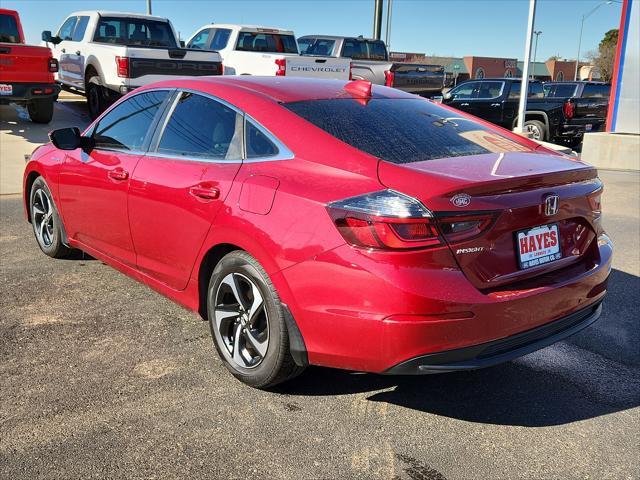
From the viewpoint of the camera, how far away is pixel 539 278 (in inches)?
119

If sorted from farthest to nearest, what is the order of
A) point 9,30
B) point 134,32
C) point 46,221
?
point 134,32 → point 9,30 → point 46,221

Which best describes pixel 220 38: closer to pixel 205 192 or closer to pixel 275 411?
pixel 205 192

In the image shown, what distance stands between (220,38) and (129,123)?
1201 centimetres

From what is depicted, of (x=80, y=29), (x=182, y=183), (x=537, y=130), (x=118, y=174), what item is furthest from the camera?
(x=537, y=130)

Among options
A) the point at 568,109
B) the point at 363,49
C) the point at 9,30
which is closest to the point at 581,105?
the point at 568,109

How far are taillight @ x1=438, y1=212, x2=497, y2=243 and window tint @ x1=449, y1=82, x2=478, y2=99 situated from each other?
15627mm

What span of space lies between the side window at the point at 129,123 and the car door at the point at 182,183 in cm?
22

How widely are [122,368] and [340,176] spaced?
171 centimetres

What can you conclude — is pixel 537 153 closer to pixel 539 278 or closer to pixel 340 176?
pixel 539 278

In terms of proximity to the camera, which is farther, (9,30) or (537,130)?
(537,130)

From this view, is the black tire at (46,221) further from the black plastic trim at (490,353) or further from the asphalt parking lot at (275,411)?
the black plastic trim at (490,353)

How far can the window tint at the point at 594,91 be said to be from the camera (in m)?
16.3

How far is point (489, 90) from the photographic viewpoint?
685 inches

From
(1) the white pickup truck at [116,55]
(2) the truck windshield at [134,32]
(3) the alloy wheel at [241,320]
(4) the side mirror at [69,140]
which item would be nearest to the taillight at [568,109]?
(1) the white pickup truck at [116,55]
